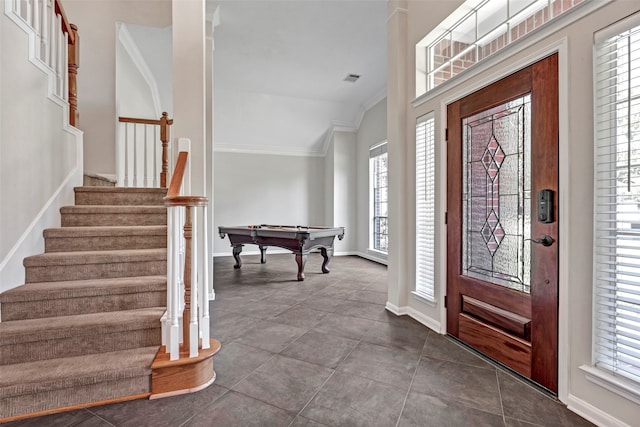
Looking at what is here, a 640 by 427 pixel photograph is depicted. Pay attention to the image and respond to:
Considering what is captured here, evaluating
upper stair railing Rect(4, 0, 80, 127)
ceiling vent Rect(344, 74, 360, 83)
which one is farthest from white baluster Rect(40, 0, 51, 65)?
ceiling vent Rect(344, 74, 360, 83)

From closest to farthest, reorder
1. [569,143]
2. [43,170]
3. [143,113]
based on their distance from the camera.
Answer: [569,143]
[43,170]
[143,113]

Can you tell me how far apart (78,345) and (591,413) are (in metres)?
2.93

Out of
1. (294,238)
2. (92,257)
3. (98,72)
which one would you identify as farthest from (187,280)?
(98,72)

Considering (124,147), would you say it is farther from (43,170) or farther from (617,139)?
(617,139)

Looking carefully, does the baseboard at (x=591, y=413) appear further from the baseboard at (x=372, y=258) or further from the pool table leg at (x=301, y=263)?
the baseboard at (x=372, y=258)

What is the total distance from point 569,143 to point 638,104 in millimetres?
315

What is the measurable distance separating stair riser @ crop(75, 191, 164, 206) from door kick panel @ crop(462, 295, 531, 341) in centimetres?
329

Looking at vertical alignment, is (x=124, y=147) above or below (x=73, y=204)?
above

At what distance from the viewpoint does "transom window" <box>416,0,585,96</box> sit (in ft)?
6.63

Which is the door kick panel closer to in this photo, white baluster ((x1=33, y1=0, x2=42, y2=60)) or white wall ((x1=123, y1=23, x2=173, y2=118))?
white baluster ((x1=33, y1=0, x2=42, y2=60))

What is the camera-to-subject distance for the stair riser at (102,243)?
8.46ft

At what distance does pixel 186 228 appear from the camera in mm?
1878

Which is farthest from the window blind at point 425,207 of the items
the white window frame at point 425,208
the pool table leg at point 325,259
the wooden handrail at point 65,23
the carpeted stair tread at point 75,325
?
the wooden handrail at point 65,23

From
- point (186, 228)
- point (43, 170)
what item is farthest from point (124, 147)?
point (186, 228)
